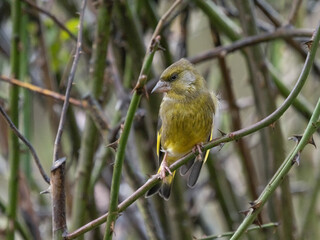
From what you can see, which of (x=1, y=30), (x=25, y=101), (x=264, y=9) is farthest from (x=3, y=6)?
(x=264, y=9)

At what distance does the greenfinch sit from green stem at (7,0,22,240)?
1.83 ft

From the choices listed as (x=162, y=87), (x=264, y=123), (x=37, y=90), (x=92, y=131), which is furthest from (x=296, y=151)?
(x=92, y=131)

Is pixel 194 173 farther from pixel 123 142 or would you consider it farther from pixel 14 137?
pixel 123 142

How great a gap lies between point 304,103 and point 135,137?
0.98m

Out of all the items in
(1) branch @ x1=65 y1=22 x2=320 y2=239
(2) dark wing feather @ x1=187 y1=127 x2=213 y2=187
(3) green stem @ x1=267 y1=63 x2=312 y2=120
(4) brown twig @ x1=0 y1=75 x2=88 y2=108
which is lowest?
(2) dark wing feather @ x1=187 y1=127 x2=213 y2=187

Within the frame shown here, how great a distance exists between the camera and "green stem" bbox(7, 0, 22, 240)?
2.38m

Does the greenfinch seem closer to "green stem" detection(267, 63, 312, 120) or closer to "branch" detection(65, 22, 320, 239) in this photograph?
"green stem" detection(267, 63, 312, 120)

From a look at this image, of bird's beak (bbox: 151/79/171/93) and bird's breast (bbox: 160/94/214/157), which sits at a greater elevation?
bird's beak (bbox: 151/79/171/93)

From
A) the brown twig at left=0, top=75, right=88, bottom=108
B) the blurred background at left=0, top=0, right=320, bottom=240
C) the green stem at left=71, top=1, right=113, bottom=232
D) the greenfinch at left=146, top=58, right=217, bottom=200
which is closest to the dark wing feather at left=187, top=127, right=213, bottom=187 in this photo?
the greenfinch at left=146, top=58, right=217, bottom=200

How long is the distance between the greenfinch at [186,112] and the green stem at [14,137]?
0.56 meters

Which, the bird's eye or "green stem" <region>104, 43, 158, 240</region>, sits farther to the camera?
the bird's eye

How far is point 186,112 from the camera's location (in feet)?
8.21

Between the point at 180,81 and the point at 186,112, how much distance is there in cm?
13

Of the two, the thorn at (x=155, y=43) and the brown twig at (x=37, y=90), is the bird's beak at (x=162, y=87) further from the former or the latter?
the thorn at (x=155, y=43)
